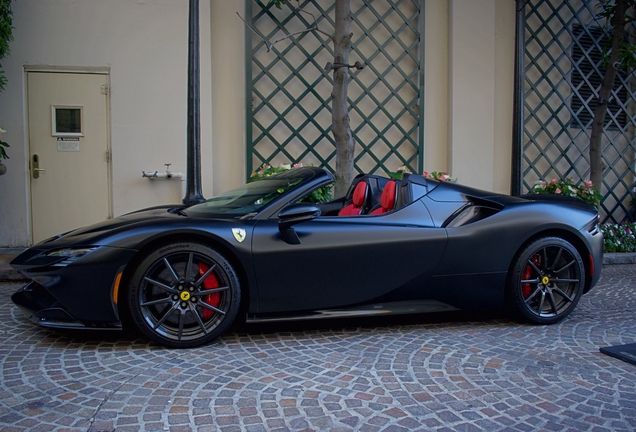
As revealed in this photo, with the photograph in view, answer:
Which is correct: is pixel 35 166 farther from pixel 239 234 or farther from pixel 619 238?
pixel 619 238

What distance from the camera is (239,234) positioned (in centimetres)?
327

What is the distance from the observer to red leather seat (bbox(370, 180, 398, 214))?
382 centimetres

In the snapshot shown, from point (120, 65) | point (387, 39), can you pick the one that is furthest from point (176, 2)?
point (387, 39)

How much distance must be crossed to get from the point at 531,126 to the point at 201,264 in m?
7.28

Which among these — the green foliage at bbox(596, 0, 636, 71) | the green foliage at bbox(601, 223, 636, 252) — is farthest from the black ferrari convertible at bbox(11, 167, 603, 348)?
the green foliage at bbox(596, 0, 636, 71)

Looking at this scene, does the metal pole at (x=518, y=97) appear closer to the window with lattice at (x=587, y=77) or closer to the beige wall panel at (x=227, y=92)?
the window with lattice at (x=587, y=77)

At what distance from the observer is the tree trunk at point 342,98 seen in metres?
6.18

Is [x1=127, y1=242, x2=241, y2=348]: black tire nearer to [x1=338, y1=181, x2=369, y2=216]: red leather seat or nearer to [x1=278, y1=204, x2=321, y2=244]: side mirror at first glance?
[x1=278, y1=204, x2=321, y2=244]: side mirror

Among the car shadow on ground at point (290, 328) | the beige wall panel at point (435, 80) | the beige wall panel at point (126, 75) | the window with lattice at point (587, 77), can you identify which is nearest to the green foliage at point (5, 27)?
the beige wall panel at point (126, 75)

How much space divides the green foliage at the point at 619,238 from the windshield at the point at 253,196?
551 cm

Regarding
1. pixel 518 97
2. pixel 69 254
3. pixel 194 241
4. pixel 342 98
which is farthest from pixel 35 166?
pixel 518 97

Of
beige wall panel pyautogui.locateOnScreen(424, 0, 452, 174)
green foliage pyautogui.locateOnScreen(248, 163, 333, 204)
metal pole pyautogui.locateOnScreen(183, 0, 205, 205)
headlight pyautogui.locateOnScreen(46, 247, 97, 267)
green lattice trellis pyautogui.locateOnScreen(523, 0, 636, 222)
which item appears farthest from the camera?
green lattice trellis pyautogui.locateOnScreen(523, 0, 636, 222)

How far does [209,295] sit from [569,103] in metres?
7.96

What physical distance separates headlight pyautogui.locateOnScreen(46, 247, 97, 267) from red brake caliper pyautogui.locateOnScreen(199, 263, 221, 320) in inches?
25.2
